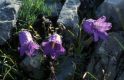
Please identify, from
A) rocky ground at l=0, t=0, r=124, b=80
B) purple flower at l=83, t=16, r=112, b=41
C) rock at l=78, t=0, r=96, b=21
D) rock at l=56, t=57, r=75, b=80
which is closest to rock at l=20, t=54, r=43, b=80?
rocky ground at l=0, t=0, r=124, b=80

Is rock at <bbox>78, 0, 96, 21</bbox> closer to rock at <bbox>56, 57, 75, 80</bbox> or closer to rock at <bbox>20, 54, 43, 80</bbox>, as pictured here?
rock at <bbox>56, 57, 75, 80</bbox>

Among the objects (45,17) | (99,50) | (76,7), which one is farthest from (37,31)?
(99,50)

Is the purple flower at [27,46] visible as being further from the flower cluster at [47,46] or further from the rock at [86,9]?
the rock at [86,9]

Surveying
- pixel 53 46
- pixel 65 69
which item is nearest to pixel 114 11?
pixel 65 69

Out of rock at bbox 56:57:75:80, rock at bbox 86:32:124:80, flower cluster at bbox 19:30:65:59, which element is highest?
flower cluster at bbox 19:30:65:59

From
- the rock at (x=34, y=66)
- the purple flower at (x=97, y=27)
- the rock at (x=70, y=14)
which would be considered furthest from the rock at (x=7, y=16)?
the purple flower at (x=97, y=27)

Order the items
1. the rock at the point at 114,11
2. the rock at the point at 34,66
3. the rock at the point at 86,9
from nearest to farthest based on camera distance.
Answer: the rock at the point at 34,66 < the rock at the point at 114,11 < the rock at the point at 86,9
